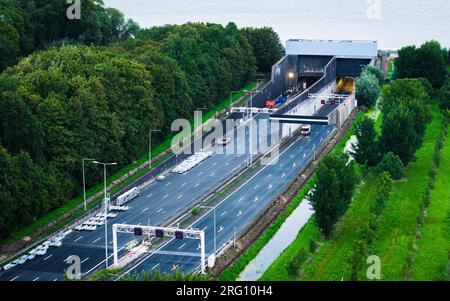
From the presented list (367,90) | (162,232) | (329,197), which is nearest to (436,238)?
(329,197)

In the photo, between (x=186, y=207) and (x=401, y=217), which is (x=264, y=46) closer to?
(x=186, y=207)

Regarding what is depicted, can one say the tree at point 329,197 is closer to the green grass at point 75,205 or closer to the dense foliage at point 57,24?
the green grass at point 75,205

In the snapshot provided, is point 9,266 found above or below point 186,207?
below

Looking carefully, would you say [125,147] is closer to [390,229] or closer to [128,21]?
[390,229]

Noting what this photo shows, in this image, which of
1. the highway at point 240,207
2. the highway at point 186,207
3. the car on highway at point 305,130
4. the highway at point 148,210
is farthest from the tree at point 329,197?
the car on highway at point 305,130

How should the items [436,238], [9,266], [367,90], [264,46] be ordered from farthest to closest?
[264,46], [367,90], [436,238], [9,266]

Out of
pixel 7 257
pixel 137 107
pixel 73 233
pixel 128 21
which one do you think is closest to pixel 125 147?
pixel 137 107

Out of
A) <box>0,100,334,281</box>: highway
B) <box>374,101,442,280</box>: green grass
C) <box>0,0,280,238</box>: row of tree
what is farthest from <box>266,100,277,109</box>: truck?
<box>374,101,442,280</box>: green grass
